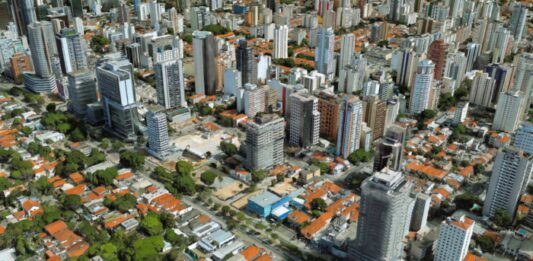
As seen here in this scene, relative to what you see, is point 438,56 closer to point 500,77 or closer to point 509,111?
point 500,77

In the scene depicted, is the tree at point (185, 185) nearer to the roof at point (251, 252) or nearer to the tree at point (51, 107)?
the roof at point (251, 252)

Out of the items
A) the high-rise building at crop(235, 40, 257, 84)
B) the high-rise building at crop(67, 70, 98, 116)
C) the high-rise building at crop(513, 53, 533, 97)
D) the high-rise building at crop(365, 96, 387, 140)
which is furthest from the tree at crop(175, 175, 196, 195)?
the high-rise building at crop(513, 53, 533, 97)

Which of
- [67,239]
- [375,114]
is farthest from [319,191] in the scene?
[67,239]

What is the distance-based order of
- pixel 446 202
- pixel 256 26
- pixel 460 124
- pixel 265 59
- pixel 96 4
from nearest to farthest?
pixel 446 202 < pixel 460 124 < pixel 265 59 < pixel 256 26 < pixel 96 4

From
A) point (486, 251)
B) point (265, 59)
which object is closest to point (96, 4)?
point (265, 59)

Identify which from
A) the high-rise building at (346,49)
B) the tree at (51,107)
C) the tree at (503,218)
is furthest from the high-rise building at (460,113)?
the tree at (51,107)

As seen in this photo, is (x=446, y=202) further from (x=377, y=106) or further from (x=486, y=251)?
(x=377, y=106)
